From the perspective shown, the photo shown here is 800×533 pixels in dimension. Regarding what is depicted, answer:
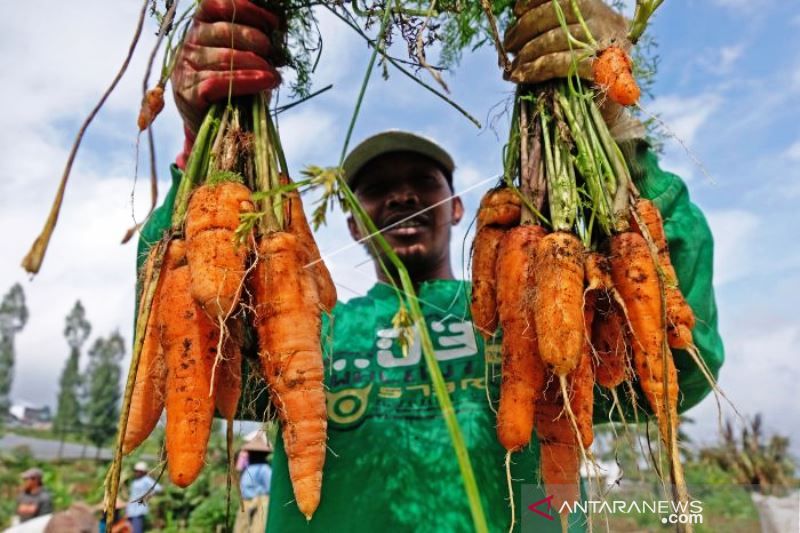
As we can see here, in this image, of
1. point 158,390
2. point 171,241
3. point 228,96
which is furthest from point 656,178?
point 158,390

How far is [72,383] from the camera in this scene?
4438 centimetres

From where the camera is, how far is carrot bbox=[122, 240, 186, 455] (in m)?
1.31

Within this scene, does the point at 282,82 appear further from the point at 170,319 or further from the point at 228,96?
the point at 170,319

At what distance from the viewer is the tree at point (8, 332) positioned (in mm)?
40438

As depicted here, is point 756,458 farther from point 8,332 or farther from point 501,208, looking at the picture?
point 8,332

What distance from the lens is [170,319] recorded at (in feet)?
4.26

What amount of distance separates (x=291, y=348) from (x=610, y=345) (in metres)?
0.81

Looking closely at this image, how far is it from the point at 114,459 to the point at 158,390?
314mm

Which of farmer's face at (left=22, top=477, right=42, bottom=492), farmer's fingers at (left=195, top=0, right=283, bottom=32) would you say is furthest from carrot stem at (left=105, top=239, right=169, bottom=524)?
farmer's face at (left=22, top=477, right=42, bottom=492)

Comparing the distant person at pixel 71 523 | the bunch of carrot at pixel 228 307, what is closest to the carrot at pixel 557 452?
the bunch of carrot at pixel 228 307

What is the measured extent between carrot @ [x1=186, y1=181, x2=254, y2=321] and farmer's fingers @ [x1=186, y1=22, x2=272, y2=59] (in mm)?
330

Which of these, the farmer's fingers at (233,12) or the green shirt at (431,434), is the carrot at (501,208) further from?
the farmer's fingers at (233,12)

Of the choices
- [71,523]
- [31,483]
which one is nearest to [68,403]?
[31,483]

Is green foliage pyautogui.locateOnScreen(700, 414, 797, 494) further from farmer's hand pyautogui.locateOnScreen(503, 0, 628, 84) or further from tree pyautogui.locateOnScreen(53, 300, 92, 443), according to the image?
tree pyautogui.locateOnScreen(53, 300, 92, 443)
